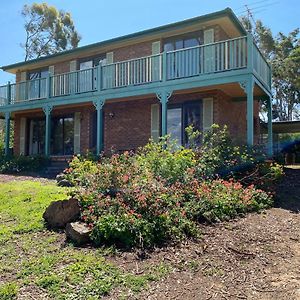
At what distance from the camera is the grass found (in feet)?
14.4

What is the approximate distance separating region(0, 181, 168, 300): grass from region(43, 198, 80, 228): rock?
0.71ft

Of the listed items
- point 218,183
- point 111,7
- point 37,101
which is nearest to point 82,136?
point 37,101

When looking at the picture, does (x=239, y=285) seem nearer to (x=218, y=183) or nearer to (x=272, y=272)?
(x=272, y=272)

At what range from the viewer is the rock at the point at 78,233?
18.5 feet

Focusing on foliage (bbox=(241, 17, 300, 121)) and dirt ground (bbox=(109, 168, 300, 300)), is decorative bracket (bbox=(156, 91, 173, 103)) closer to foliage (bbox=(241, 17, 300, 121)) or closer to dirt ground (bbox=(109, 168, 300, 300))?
dirt ground (bbox=(109, 168, 300, 300))

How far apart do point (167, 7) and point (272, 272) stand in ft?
43.2

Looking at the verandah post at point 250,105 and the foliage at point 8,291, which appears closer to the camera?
the foliage at point 8,291

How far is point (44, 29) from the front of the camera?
37938 millimetres

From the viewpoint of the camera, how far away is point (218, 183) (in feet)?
26.8

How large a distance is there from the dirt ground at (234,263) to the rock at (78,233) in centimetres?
75

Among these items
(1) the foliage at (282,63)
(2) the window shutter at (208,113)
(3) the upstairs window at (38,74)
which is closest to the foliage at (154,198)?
(2) the window shutter at (208,113)

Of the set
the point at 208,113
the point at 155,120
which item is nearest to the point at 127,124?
the point at 155,120

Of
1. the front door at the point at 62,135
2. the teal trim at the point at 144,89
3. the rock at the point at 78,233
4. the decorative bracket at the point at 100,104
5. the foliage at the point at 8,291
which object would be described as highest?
the teal trim at the point at 144,89

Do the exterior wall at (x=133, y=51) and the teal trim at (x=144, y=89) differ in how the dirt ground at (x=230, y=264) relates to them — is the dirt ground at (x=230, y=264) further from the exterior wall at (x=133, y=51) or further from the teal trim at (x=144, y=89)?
the exterior wall at (x=133, y=51)
